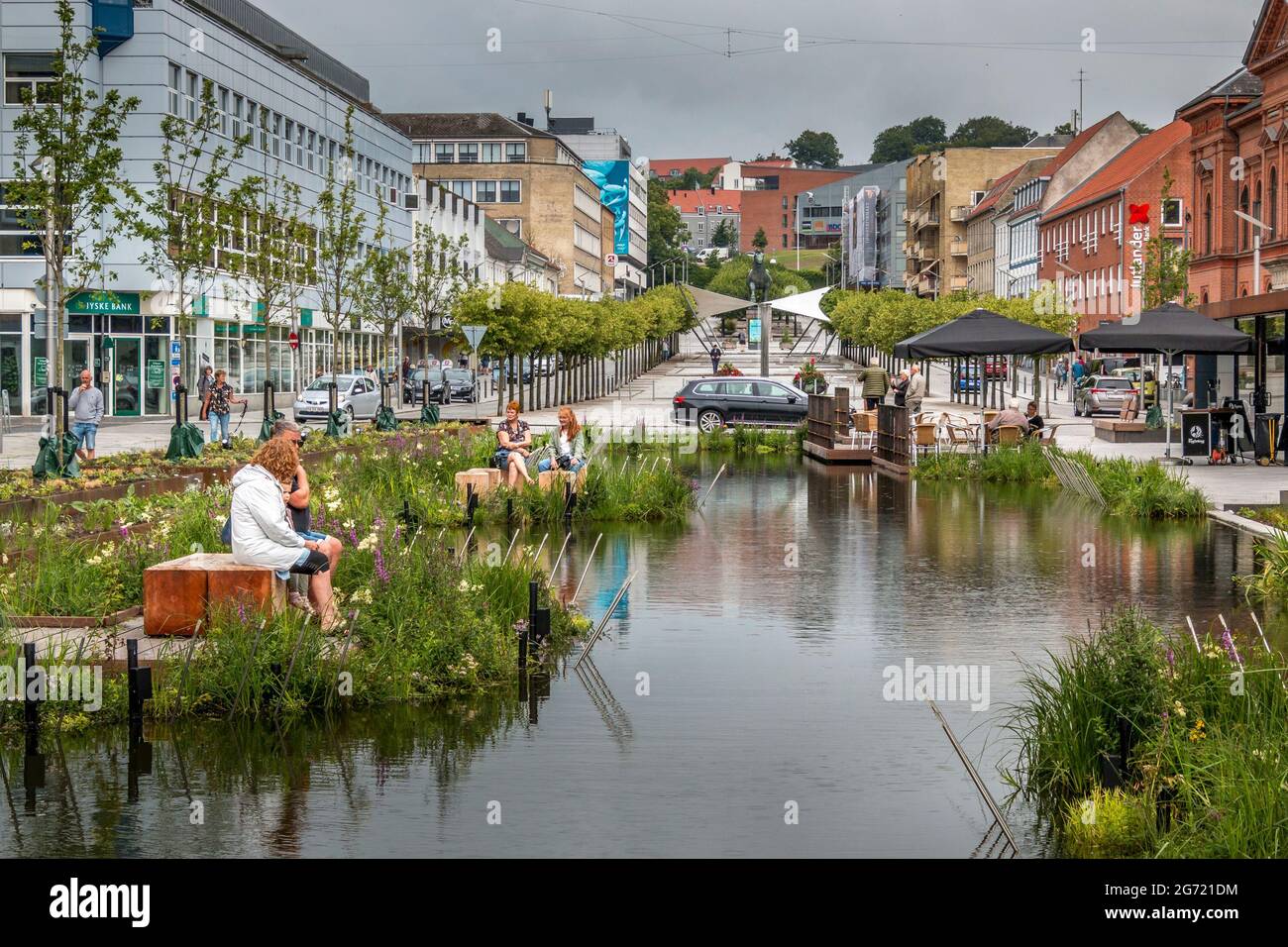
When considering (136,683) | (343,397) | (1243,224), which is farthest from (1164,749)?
(1243,224)

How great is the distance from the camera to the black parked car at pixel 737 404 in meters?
46.7

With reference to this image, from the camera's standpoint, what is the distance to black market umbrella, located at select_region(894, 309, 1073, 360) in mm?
34094

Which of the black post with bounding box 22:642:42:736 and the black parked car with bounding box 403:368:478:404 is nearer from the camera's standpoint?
the black post with bounding box 22:642:42:736

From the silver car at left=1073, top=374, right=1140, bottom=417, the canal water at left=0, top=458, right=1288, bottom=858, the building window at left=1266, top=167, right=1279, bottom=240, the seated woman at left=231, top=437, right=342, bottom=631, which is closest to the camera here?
the canal water at left=0, top=458, right=1288, bottom=858

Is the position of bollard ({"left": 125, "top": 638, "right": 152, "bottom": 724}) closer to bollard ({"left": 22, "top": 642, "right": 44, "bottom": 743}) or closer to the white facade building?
bollard ({"left": 22, "top": 642, "right": 44, "bottom": 743})

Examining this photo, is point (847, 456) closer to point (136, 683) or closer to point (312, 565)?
point (312, 565)

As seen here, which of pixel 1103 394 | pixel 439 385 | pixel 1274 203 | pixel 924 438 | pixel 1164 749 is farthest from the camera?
pixel 439 385

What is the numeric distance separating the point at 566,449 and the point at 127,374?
113 feet

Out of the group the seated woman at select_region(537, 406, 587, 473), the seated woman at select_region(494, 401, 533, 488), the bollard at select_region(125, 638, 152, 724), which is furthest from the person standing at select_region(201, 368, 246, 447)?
the bollard at select_region(125, 638, 152, 724)

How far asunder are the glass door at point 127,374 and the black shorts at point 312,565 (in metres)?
44.4

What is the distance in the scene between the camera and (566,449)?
22.9m

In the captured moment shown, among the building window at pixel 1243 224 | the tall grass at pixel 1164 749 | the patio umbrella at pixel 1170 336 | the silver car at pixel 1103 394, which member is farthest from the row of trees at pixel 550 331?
the tall grass at pixel 1164 749

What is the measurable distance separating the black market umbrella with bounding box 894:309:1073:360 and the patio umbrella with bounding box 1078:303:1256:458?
149 centimetres
